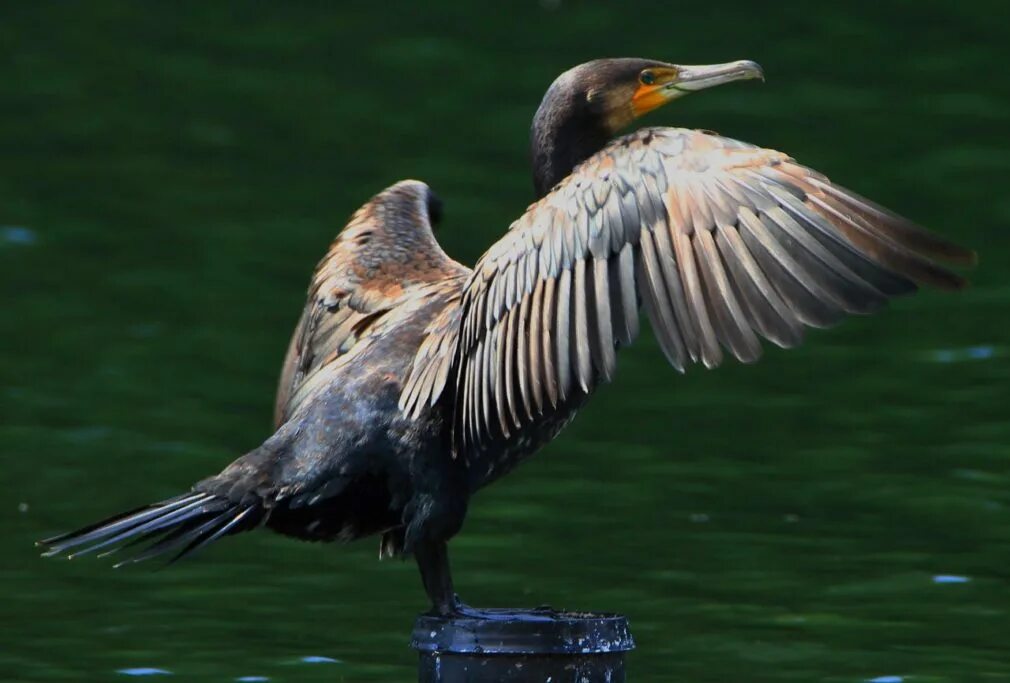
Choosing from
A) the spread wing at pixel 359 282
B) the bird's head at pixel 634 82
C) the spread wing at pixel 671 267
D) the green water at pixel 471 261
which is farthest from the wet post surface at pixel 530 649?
the green water at pixel 471 261

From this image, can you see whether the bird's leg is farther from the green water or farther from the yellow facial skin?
the green water

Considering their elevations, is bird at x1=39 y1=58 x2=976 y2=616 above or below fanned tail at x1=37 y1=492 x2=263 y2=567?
above

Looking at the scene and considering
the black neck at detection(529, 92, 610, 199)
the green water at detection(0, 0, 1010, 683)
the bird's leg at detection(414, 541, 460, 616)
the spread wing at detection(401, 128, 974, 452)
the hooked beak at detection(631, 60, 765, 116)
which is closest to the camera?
the spread wing at detection(401, 128, 974, 452)

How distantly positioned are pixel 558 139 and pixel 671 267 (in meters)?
0.89

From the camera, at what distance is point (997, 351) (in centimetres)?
1030

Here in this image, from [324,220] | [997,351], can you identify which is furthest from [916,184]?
[324,220]

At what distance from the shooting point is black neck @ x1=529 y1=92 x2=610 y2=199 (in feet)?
19.1

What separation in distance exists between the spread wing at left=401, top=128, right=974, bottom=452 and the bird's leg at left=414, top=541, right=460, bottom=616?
0.35 metres

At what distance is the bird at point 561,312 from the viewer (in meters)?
4.95

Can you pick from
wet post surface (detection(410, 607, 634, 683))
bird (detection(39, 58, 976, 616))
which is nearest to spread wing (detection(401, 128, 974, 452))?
bird (detection(39, 58, 976, 616))

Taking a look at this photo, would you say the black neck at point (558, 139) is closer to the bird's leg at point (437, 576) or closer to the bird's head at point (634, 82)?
the bird's head at point (634, 82)

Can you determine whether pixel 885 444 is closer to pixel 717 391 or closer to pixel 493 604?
pixel 717 391

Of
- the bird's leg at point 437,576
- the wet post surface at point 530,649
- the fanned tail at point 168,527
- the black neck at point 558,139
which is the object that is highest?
the black neck at point 558,139

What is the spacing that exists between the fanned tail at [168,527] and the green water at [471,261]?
63.6 inches
